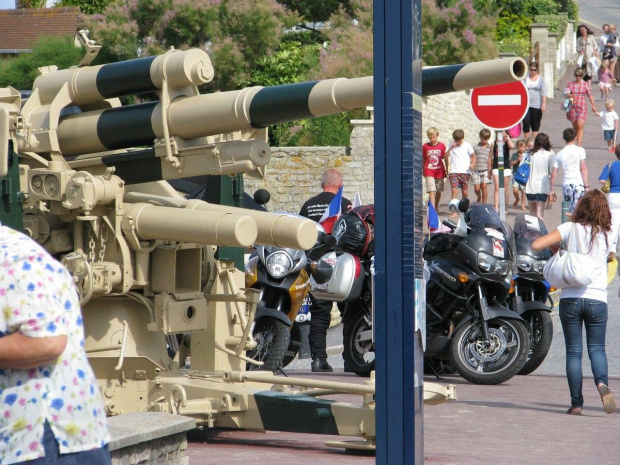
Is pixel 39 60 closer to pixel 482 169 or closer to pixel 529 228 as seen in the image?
pixel 482 169

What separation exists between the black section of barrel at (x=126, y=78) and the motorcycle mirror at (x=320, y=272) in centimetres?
374

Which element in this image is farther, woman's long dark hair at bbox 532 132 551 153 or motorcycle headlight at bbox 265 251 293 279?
woman's long dark hair at bbox 532 132 551 153

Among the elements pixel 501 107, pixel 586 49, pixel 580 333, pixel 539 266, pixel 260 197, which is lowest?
pixel 580 333

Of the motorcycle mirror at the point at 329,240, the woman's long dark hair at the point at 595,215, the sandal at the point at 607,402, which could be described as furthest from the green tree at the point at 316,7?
the sandal at the point at 607,402

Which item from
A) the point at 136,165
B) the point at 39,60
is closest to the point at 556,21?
the point at 39,60

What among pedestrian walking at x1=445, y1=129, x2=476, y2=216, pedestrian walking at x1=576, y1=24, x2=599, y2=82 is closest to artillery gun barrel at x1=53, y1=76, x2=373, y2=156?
pedestrian walking at x1=445, y1=129, x2=476, y2=216

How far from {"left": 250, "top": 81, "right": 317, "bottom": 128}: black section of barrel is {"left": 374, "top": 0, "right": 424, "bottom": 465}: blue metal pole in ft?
9.58

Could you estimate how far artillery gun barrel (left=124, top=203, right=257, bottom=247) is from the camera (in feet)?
25.7

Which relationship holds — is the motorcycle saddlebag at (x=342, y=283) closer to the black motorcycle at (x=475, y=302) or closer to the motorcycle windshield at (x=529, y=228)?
the black motorcycle at (x=475, y=302)

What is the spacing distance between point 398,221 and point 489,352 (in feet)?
21.7

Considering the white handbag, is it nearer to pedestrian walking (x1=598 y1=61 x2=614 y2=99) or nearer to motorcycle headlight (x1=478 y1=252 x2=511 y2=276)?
motorcycle headlight (x1=478 y1=252 x2=511 y2=276)

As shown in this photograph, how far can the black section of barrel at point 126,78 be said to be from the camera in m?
8.19

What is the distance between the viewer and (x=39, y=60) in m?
34.6

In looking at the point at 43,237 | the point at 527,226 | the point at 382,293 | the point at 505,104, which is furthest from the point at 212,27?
the point at 382,293
